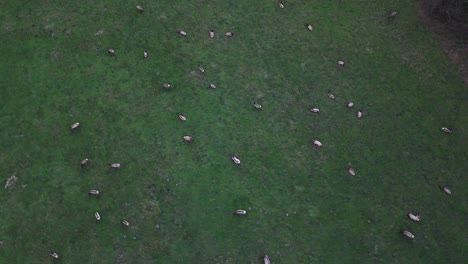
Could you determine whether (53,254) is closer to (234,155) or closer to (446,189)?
(234,155)

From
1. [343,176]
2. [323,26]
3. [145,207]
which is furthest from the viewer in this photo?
[323,26]

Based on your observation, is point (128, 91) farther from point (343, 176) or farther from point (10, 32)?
point (343, 176)

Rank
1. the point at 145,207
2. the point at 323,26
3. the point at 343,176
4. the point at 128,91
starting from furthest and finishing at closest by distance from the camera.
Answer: the point at 323,26 < the point at 128,91 < the point at 343,176 < the point at 145,207

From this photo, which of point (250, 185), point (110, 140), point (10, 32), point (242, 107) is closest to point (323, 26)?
point (242, 107)

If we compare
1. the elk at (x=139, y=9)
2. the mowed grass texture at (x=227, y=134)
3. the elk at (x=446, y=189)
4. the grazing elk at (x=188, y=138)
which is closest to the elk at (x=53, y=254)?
the mowed grass texture at (x=227, y=134)

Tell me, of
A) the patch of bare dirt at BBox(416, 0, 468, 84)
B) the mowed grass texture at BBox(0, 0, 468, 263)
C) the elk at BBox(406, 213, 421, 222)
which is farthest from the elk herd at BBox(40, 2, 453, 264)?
the patch of bare dirt at BBox(416, 0, 468, 84)

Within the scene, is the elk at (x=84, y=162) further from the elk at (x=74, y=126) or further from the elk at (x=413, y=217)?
the elk at (x=413, y=217)

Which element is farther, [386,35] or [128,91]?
[386,35]

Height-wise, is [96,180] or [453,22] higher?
[453,22]
